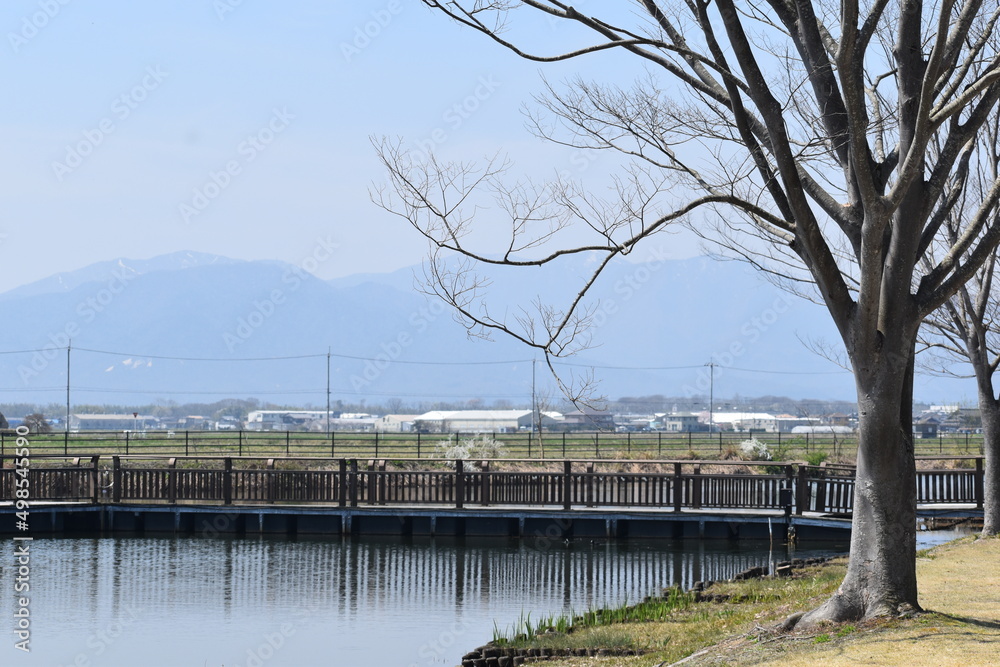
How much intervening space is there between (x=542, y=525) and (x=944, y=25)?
16.1 meters

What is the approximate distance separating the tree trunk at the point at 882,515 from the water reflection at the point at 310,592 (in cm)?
489

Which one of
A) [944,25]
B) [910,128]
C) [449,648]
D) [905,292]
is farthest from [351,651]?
[944,25]

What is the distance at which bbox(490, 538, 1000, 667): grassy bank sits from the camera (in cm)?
969

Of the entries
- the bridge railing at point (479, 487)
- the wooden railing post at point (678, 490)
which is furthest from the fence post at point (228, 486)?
the wooden railing post at point (678, 490)

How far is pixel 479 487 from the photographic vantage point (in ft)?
78.8

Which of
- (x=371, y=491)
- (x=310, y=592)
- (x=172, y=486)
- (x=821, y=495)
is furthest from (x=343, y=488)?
(x=821, y=495)

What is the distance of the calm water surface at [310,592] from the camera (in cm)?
1434

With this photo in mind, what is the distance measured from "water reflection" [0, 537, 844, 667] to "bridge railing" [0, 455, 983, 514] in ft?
3.67

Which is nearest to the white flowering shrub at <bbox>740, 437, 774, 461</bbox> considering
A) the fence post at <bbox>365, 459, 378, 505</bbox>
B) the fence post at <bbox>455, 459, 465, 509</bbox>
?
the fence post at <bbox>455, 459, 465, 509</bbox>

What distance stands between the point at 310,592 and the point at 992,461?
11.3m

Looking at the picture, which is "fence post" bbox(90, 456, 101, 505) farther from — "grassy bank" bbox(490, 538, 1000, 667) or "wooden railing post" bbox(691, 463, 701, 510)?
"grassy bank" bbox(490, 538, 1000, 667)

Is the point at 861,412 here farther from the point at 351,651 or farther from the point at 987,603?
the point at 351,651

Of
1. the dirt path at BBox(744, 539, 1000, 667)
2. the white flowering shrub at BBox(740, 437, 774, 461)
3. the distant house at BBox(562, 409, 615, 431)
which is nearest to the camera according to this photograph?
the dirt path at BBox(744, 539, 1000, 667)

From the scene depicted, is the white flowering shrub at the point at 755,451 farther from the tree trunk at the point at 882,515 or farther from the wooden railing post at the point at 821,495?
the tree trunk at the point at 882,515
